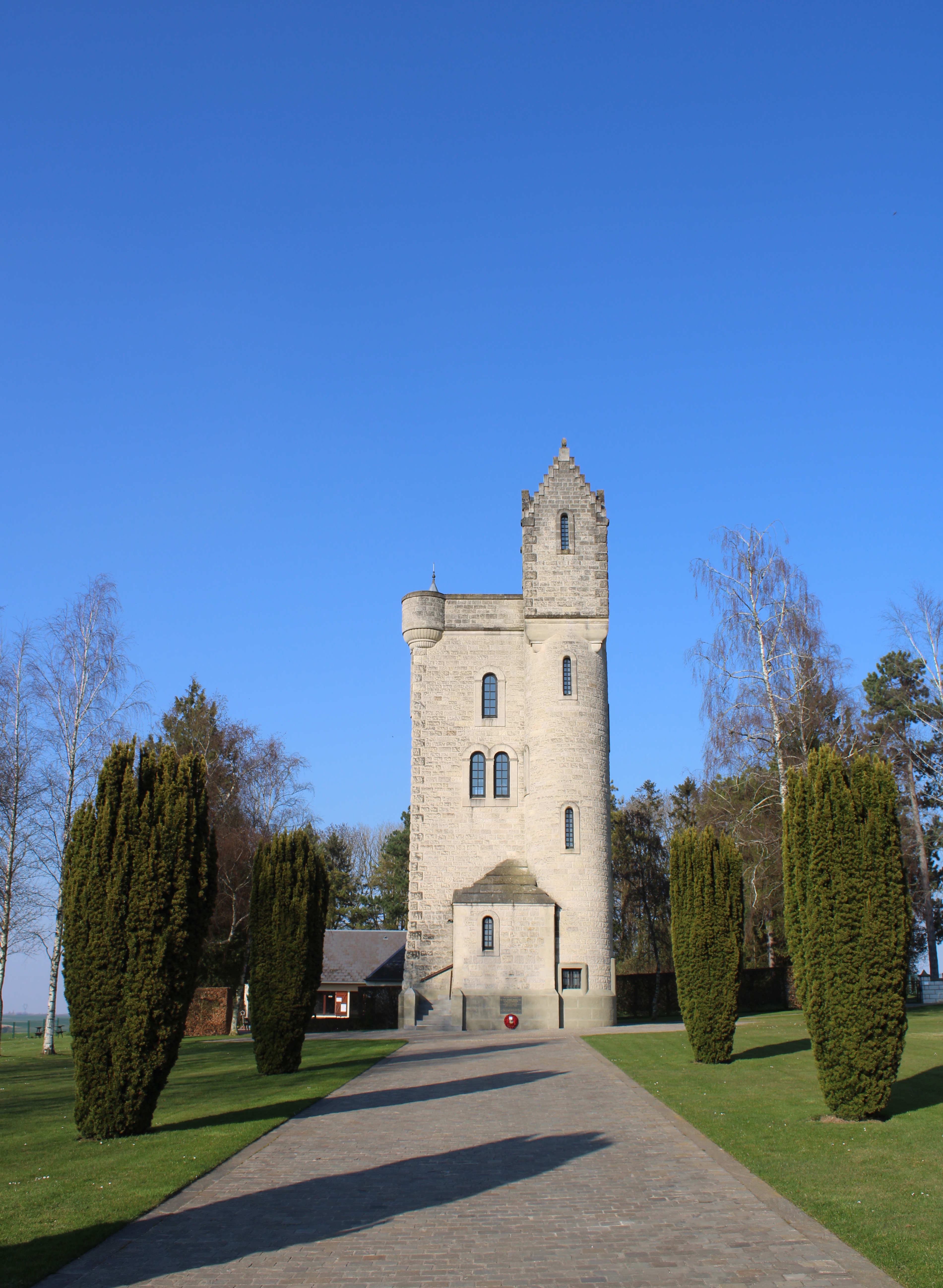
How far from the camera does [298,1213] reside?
28.2ft

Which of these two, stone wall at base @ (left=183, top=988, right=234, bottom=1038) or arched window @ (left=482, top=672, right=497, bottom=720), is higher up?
arched window @ (left=482, top=672, right=497, bottom=720)

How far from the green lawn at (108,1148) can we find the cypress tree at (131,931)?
66cm

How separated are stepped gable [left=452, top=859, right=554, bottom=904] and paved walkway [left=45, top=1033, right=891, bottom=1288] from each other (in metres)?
17.0

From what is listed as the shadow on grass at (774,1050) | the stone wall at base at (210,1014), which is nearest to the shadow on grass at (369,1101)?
the shadow on grass at (774,1050)

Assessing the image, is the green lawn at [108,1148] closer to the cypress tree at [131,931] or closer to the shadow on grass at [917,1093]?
the cypress tree at [131,931]

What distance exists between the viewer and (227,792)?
35906mm

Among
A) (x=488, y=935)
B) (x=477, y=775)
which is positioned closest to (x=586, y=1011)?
(x=488, y=935)

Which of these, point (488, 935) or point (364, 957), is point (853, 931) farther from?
point (364, 957)

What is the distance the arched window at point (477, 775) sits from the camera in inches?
1334

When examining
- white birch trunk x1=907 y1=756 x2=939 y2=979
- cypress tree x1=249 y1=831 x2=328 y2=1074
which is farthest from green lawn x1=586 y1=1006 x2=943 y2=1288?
white birch trunk x1=907 y1=756 x2=939 y2=979

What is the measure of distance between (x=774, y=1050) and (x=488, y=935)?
11140mm

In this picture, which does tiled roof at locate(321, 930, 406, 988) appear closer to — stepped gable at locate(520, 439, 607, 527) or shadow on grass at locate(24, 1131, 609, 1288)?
stepped gable at locate(520, 439, 607, 527)

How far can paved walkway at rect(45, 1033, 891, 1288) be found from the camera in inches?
273

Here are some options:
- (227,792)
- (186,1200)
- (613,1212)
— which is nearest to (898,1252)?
(613,1212)
